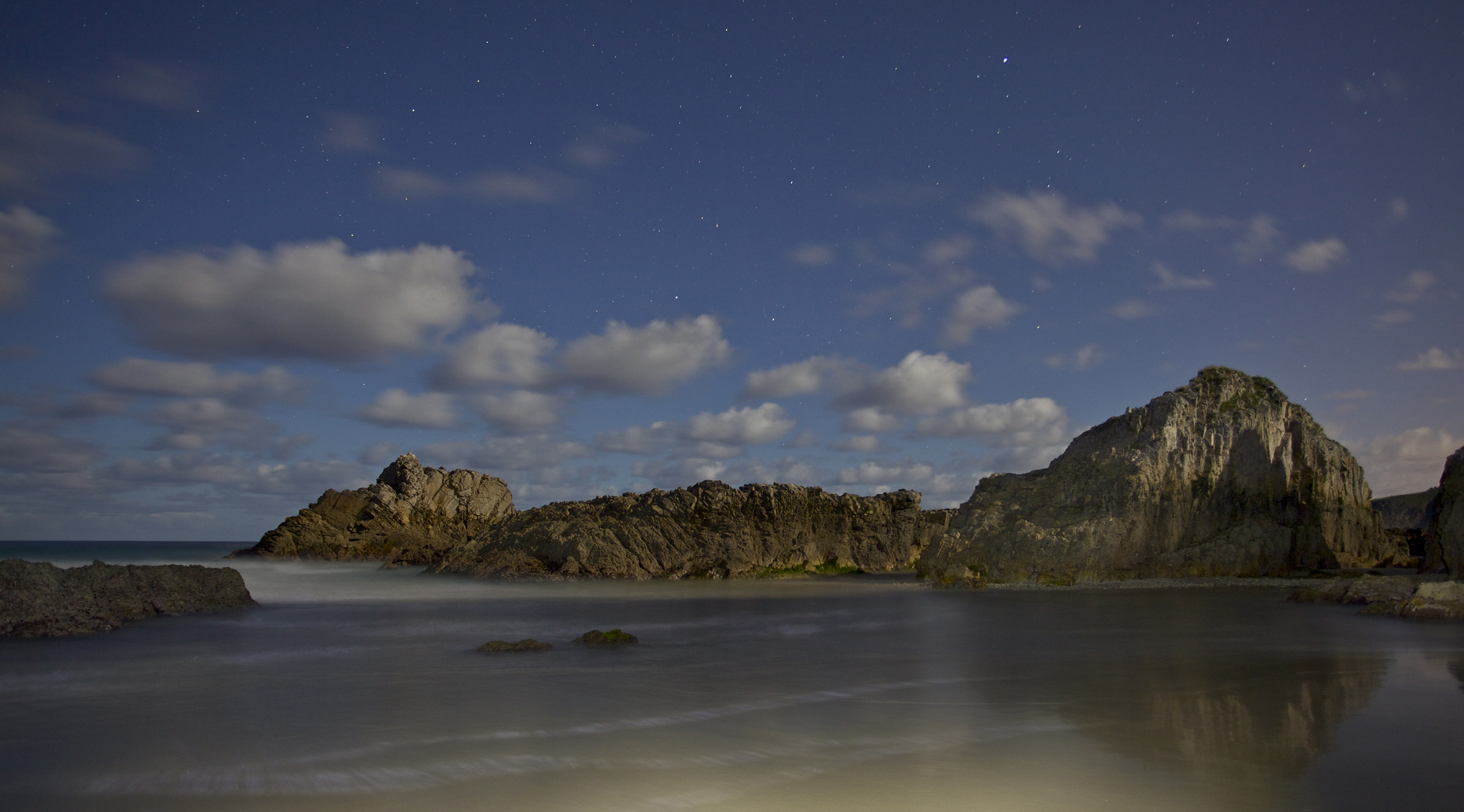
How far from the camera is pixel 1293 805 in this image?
4.87m

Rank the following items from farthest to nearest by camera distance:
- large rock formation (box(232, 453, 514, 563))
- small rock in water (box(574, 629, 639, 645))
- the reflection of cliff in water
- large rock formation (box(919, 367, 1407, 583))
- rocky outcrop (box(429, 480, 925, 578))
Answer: large rock formation (box(232, 453, 514, 563)) → rocky outcrop (box(429, 480, 925, 578)) → large rock formation (box(919, 367, 1407, 583)) → small rock in water (box(574, 629, 639, 645)) → the reflection of cliff in water

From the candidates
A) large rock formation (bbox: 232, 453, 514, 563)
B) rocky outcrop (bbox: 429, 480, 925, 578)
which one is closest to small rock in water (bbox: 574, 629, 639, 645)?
rocky outcrop (bbox: 429, 480, 925, 578)

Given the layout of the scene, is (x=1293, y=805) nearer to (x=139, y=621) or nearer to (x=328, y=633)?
(x=328, y=633)

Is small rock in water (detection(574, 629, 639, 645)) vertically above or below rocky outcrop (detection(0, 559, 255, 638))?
below

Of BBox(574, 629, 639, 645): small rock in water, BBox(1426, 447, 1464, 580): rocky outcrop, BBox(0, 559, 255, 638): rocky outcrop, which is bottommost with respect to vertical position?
BBox(574, 629, 639, 645): small rock in water

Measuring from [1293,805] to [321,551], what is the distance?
52964 mm

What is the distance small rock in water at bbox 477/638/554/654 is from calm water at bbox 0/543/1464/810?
376 millimetres

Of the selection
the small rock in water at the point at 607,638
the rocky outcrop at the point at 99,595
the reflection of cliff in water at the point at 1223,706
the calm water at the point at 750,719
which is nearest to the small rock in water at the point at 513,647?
the calm water at the point at 750,719

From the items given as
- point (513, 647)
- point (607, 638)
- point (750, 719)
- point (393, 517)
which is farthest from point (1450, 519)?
point (393, 517)

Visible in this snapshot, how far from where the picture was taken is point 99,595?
14.9 metres

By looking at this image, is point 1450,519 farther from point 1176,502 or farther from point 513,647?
point 513,647

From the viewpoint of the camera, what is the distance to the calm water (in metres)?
5.28

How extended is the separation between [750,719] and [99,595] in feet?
46.7

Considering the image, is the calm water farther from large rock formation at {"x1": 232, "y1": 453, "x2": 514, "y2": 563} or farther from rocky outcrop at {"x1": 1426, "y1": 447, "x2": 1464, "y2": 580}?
large rock formation at {"x1": 232, "y1": 453, "x2": 514, "y2": 563}
